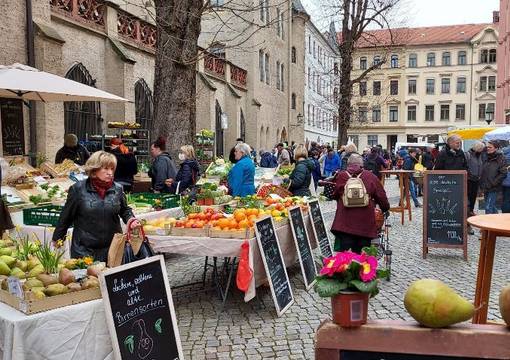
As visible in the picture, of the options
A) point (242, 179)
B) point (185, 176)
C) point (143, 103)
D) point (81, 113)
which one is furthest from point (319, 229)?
point (143, 103)

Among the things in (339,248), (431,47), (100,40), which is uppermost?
(431,47)

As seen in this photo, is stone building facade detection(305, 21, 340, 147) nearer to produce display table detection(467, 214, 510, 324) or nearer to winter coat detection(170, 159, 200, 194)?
winter coat detection(170, 159, 200, 194)

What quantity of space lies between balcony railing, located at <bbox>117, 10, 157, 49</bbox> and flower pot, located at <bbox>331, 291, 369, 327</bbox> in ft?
53.9

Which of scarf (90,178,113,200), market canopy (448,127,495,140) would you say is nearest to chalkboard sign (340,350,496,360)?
scarf (90,178,113,200)

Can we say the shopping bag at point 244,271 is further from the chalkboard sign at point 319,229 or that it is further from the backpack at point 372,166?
the backpack at point 372,166

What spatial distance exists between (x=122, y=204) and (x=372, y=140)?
7030 centimetres

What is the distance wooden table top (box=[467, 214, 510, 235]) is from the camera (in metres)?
3.65

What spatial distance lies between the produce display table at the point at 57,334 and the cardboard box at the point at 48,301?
32mm

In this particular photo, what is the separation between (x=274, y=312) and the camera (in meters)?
5.75

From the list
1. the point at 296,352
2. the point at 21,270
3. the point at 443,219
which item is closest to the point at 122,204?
the point at 21,270

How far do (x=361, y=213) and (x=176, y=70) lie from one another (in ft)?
17.3

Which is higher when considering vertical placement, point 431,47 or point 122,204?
point 431,47

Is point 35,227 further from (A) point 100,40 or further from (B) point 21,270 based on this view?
(A) point 100,40

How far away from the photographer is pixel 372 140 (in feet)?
238
